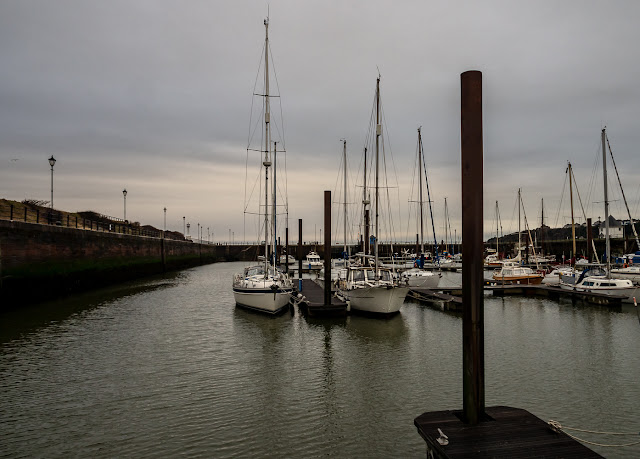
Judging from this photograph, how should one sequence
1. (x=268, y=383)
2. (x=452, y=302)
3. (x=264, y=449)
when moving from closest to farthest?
(x=264, y=449) → (x=268, y=383) → (x=452, y=302)

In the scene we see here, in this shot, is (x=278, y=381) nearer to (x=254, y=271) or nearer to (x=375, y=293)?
(x=375, y=293)

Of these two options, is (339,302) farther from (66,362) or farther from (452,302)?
(66,362)

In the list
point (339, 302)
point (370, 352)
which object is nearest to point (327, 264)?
point (339, 302)

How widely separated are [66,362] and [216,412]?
8.27 m

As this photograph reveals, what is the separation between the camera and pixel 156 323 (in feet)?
78.1

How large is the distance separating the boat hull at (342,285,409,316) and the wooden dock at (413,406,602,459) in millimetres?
16641

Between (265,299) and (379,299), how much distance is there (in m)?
6.88

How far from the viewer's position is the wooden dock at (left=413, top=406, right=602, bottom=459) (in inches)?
244

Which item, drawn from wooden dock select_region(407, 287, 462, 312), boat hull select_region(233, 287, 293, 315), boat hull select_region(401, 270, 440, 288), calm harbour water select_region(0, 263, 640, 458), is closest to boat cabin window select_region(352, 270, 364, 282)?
calm harbour water select_region(0, 263, 640, 458)

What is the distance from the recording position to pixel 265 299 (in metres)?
25.5

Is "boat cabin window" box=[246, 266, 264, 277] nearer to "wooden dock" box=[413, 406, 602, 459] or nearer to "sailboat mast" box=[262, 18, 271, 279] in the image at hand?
"sailboat mast" box=[262, 18, 271, 279]

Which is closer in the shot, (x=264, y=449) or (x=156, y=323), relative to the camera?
(x=264, y=449)

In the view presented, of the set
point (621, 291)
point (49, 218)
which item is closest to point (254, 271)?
point (49, 218)

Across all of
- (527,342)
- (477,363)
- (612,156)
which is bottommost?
(527,342)
